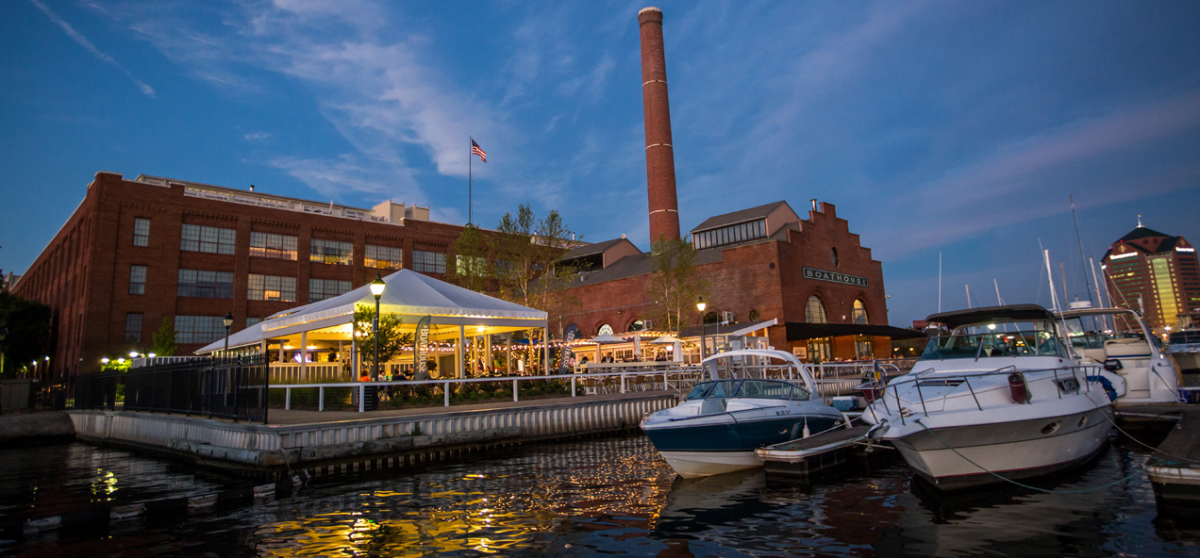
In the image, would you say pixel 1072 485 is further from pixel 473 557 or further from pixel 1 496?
pixel 1 496

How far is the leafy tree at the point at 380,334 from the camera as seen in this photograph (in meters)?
20.8

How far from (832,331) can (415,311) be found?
33250 mm

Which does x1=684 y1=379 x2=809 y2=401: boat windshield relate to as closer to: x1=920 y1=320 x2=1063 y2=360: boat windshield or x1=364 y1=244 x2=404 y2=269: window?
x1=920 y1=320 x2=1063 y2=360: boat windshield

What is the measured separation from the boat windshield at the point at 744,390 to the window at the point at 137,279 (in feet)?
155

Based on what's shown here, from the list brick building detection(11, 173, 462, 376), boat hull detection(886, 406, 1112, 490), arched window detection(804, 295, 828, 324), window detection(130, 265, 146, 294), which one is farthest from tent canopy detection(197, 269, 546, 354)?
arched window detection(804, 295, 828, 324)

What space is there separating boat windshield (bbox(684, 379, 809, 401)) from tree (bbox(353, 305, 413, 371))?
1116cm

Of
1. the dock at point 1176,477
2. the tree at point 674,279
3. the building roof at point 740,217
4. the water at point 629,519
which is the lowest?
the water at point 629,519

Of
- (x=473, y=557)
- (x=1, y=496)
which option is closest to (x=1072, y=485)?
(x=473, y=557)

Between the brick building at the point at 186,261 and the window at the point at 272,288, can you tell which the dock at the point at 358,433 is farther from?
the window at the point at 272,288

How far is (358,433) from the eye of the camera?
14.7 metres

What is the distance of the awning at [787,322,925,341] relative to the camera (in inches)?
1757

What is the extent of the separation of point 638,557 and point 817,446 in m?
5.78

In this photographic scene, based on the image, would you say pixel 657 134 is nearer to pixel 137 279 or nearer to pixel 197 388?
pixel 137 279

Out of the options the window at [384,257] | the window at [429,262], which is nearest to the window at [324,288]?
the window at [384,257]
